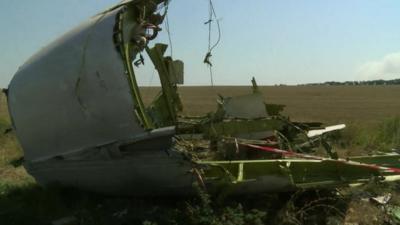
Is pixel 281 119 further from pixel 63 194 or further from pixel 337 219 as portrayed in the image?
pixel 63 194

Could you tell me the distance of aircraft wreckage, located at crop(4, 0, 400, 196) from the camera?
6.55 m

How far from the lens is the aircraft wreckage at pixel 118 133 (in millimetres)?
6551

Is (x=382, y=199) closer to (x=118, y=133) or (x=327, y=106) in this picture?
(x=118, y=133)

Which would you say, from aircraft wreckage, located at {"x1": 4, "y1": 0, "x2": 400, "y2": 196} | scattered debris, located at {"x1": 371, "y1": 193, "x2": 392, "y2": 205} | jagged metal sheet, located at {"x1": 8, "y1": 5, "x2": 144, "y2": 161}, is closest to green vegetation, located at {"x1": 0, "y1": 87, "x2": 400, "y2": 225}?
scattered debris, located at {"x1": 371, "y1": 193, "x2": 392, "y2": 205}

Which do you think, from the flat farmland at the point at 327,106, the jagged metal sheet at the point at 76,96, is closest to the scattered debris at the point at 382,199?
the jagged metal sheet at the point at 76,96

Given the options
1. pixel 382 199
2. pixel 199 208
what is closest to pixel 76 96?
pixel 199 208

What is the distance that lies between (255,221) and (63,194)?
291 cm

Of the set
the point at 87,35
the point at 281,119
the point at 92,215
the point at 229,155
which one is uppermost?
the point at 87,35

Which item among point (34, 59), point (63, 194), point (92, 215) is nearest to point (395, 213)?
point (92, 215)

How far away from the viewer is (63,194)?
7.54 m

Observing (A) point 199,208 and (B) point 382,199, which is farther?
(B) point 382,199

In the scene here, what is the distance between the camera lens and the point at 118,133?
21.7 ft

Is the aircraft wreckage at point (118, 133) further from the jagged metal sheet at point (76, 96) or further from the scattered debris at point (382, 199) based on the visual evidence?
the scattered debris at point (382, 199)

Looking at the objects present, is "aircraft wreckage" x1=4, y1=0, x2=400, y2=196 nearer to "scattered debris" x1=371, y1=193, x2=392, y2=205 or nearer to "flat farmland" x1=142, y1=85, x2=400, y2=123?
"scattered debris" x1=371, y1=193, x2=392, y2=205
